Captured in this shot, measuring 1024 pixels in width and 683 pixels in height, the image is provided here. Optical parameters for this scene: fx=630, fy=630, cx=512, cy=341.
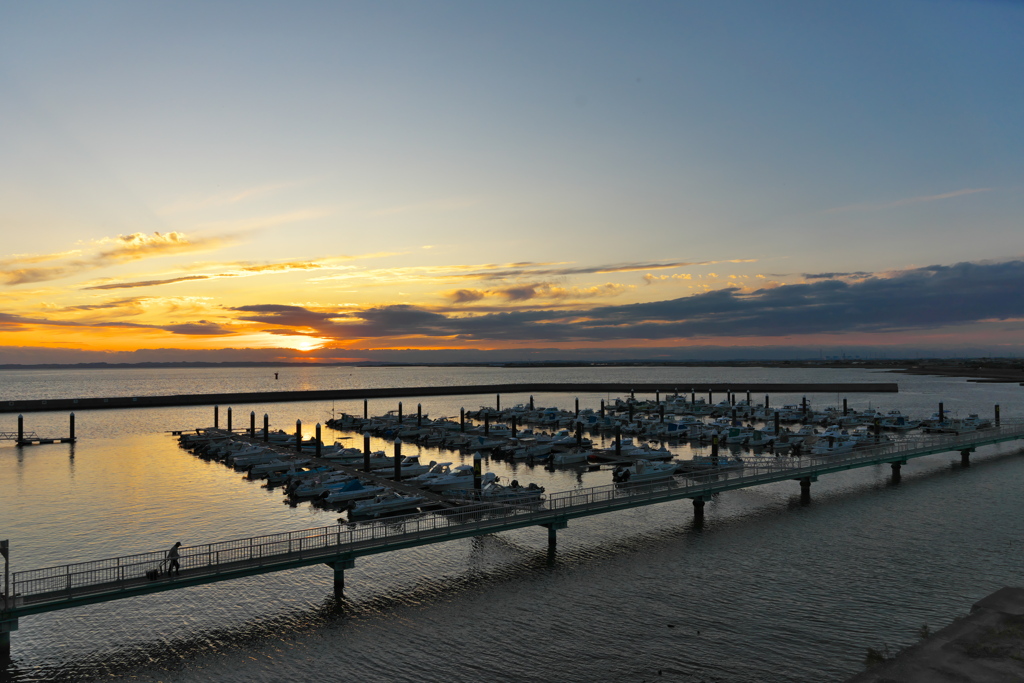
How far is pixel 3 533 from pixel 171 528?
29.0 ft

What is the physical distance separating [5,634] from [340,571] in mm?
10505

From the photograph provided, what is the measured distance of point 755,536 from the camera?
110 ft

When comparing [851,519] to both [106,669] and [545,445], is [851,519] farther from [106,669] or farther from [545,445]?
[106,669]

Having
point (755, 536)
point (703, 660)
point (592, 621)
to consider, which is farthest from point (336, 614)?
point (755, 536)

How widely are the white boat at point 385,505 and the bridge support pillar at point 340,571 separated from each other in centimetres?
1085

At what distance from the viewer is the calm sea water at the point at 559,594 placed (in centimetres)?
1986

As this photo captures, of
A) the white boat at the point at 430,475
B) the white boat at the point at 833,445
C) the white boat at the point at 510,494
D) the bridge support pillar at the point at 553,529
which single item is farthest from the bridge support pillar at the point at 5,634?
the white boat at the point at 833,445

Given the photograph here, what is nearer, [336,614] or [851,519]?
[336,614]

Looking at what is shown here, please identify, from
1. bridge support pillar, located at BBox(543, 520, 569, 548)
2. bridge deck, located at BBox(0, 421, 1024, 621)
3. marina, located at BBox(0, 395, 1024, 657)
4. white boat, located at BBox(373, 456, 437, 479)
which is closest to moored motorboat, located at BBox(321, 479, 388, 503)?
marina, located at BBox(0, 395, 1024, 657)

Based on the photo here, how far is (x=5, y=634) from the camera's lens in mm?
19609

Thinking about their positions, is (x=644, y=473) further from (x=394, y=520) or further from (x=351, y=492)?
(x=394, y=520)

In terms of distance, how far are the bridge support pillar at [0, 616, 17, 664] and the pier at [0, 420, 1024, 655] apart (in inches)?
1.2

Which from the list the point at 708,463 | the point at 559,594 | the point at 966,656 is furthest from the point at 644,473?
the point at 966,656

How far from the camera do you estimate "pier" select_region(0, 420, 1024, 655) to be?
Answer: 797 inches
